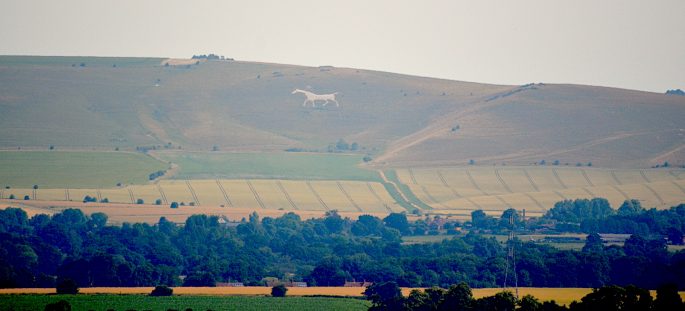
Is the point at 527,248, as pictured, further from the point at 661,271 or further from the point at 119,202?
the point at 119,202

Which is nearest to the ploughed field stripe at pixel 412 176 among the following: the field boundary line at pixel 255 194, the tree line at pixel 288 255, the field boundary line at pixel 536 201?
the field boundary line at pixel 536 201

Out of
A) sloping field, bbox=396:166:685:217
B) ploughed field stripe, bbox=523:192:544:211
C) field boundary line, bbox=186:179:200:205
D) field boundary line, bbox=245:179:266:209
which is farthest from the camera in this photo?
sloping field, bbox=396:166:685:217

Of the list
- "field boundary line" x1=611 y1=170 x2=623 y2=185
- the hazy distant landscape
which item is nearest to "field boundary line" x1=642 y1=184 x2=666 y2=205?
the hazy distant landscape

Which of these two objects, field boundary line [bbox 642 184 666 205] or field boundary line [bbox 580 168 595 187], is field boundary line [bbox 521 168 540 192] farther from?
field boundary line [bbox 642 184 666 205]

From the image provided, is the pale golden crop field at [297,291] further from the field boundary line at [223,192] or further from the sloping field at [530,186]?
the field boundary line at [223,192]

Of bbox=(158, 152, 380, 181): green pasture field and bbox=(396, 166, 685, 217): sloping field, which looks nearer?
bbox=(396, 166, 685, 217): sloping field

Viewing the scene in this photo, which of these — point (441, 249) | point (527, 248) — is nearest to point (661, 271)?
point (527, 248)

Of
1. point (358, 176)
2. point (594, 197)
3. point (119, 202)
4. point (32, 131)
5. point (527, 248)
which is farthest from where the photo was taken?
point (32, 131)
